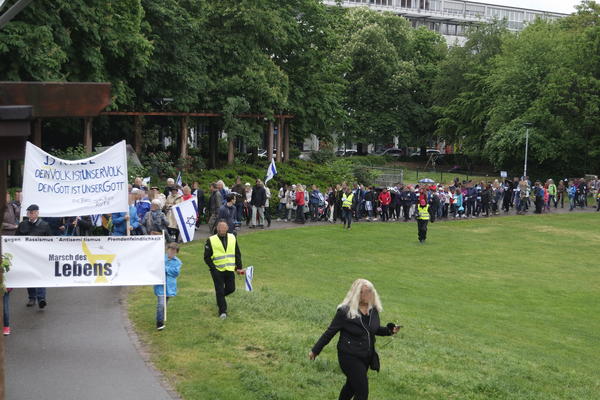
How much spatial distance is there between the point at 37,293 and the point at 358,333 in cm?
886

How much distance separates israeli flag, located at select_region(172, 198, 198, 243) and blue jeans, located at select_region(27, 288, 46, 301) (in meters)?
7.50

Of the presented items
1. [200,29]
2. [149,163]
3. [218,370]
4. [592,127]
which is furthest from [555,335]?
[592,127]

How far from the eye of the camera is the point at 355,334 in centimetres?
933

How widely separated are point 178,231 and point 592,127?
43982mm

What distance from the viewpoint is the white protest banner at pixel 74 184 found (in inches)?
515

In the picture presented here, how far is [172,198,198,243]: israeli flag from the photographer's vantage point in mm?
23484

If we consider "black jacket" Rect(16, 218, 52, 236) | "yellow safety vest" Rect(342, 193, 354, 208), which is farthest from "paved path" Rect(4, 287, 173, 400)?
"yellow safety vest" Rect(342, 193, 354, 208)

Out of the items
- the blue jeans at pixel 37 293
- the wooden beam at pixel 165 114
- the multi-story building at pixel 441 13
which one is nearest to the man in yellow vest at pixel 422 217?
the wooden beam at pixel 165 114

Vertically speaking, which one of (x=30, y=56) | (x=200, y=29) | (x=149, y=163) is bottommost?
(x=149, y=163)

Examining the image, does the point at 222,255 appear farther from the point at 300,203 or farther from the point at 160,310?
the point at 300,203

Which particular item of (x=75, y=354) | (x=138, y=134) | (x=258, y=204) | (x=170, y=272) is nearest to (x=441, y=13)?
(x=138, y=134)

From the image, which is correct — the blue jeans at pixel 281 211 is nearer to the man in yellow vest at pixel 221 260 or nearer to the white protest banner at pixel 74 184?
the man in yellow vest at pixel 221 260

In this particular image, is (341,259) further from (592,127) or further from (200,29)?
(592,127)

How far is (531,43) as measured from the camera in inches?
2542
